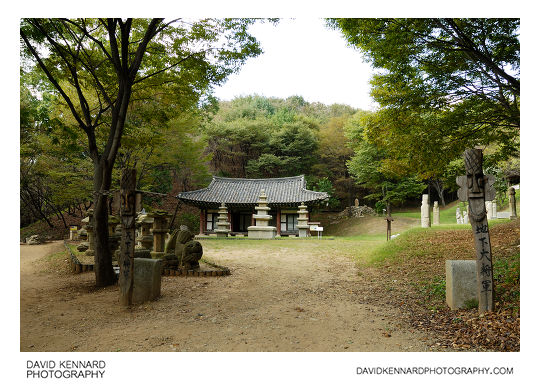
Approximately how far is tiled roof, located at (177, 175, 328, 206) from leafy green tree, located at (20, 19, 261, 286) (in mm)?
10504

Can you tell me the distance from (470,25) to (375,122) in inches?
95.5

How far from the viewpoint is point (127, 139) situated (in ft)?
22.2

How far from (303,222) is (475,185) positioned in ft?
43.4

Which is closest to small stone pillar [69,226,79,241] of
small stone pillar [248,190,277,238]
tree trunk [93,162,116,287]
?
small stone pillar [248,190,277,238]

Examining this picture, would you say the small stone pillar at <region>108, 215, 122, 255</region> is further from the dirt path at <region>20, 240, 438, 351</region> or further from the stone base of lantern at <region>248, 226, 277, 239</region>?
the stone base of lantern at <region>248, 226, 277, 239</region>

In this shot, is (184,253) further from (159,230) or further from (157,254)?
(159,230)

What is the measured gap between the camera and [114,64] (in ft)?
18.0

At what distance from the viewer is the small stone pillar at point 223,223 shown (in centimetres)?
1689

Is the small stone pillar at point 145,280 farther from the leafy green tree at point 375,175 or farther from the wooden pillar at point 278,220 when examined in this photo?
the leafy green tree at point 375,175

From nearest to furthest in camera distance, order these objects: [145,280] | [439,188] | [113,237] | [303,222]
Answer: [145,280] → [113,237] → [303,222] → [439,188]

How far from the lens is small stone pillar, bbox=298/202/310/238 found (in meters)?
16.9

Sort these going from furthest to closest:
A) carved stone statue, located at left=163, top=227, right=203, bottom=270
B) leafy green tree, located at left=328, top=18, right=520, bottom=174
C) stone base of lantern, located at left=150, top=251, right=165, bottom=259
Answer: stone base of lantern, located at left=150, top=251, right=165, bottom=259
carved stone statue, located at left=163, top=227, right=203, bottom=270
leafy green tree, located at left=328, top=18, right=520, bottom=174

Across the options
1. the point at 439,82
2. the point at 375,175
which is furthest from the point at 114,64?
the point at 375,175

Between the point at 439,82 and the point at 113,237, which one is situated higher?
the point at 439,82
